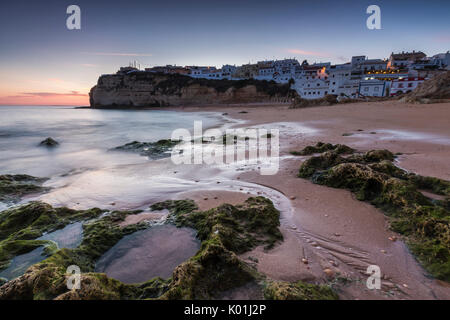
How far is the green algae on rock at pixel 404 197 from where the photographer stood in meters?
2.20

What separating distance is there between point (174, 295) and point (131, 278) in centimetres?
79

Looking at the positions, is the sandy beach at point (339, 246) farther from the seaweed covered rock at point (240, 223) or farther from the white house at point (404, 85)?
the white house at point (404, 85)

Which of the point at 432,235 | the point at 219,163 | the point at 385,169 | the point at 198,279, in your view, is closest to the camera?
the point at 198,279

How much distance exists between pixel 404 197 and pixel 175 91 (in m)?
66.3

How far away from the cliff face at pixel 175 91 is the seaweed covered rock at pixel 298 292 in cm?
5670

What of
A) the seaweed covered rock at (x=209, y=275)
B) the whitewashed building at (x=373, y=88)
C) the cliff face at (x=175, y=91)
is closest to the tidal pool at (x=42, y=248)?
the seaweed covered rock at (x=209, y=275)

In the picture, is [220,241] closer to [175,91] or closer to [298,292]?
[298,292]

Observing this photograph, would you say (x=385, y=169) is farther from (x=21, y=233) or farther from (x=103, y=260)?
(x=21, y=233)

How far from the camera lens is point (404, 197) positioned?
310 cm

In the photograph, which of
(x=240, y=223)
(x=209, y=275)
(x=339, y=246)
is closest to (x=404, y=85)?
(x=339, y=246)

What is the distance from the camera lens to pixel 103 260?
2.55 metres

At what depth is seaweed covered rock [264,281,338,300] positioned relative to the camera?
163cm

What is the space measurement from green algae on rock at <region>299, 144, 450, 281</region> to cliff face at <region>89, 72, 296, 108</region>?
176 feet
